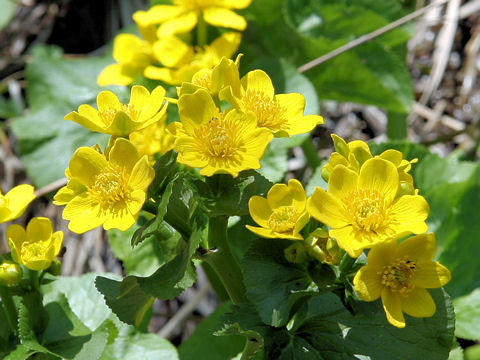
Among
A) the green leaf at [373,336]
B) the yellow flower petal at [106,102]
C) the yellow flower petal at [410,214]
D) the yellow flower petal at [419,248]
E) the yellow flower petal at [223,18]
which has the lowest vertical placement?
the green leaf at [373,336]

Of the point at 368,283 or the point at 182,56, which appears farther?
the point at 182,56

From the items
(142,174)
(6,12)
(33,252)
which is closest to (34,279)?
(33,252)

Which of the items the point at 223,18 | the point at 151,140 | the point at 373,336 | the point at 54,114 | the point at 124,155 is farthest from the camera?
the point at 54,114

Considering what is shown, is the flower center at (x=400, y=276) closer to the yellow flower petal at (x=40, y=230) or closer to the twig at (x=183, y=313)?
the yellow flower petal at (x=40, y=230)

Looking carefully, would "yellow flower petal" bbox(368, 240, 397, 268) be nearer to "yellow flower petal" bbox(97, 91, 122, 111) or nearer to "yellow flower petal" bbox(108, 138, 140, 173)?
"yellow flower petal" bbox(108, 138, 140, 173)

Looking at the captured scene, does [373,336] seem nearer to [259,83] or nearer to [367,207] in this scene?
[367,207]

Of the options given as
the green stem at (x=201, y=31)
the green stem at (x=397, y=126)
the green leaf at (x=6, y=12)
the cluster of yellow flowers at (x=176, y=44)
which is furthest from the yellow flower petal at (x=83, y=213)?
the green leaf at (x=6, y=12)

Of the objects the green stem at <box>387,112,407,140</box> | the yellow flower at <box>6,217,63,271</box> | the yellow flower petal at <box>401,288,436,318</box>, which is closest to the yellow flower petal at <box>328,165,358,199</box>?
the yellow flower petal at <box>401,288,436,318</box>

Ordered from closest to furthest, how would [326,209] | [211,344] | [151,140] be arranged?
[326,209] < [151,140] < [211,344]
